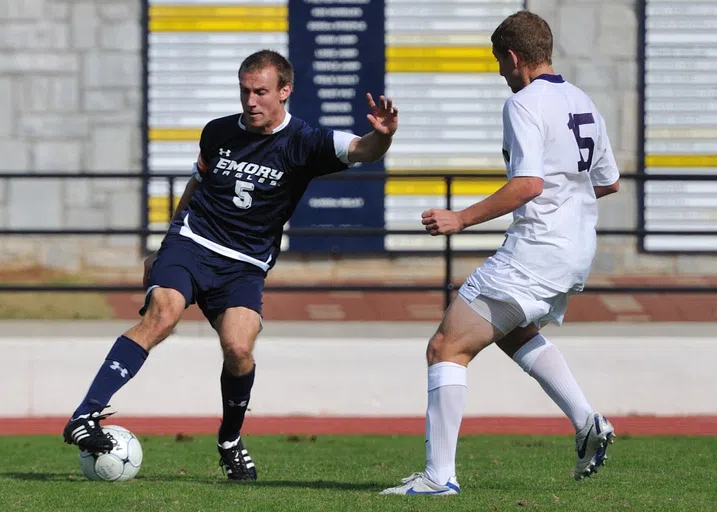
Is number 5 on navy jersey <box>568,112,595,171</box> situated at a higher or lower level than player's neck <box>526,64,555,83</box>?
lower

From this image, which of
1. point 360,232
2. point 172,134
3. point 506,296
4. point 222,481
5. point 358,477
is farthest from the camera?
point 172,134

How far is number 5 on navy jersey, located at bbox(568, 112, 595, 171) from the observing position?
549 cm

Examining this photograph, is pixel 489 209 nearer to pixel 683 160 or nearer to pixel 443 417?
pixel 443 417

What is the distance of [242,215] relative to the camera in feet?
20.9

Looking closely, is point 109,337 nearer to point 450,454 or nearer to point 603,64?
point 450,454

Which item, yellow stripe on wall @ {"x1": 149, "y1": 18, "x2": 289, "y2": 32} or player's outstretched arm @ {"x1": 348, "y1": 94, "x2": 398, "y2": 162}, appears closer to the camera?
player's outstretched arm @ {"x1": 348, "y1": 94, "x2": 398, "y2": 162}

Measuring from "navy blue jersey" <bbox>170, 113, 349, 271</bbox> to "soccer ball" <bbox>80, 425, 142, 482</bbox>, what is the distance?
0.95 m

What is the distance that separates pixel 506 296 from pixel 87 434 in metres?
1.83

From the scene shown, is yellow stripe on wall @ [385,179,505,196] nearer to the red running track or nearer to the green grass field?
the red running track

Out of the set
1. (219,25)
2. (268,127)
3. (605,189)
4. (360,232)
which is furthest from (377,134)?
(219,25)

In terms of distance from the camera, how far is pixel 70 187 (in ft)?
46.0

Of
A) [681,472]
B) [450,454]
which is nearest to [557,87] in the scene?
[450,454]

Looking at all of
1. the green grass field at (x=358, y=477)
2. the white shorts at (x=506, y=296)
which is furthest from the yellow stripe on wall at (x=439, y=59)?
the white shorts at (x=506, y=296)

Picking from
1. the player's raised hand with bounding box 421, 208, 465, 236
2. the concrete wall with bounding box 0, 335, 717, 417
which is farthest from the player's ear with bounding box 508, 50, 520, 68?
the concrete wall with bounding box 0, 335, 717, 417
